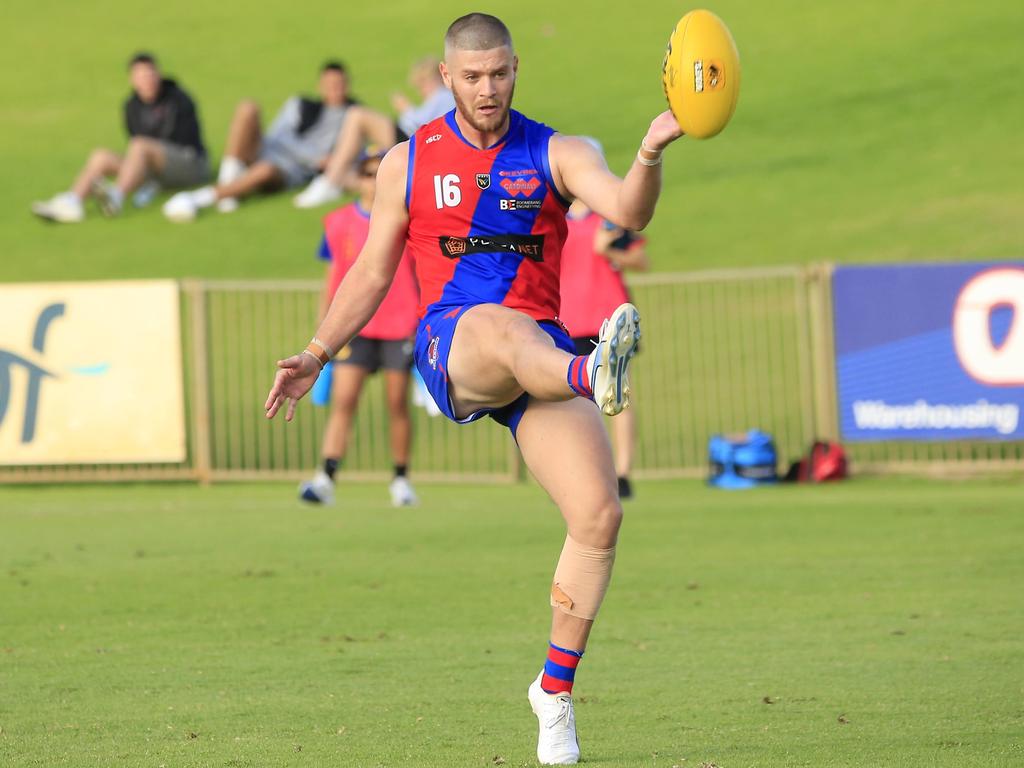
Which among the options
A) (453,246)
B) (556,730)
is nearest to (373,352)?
(453,246)

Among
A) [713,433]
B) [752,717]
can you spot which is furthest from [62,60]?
[752,717]

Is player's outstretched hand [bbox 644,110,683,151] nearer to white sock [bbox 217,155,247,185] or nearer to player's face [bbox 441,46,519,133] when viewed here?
player's face [bbox 441,46,519,133]

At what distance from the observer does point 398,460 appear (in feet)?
44.2

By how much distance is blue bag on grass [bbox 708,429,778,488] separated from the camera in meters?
14.9

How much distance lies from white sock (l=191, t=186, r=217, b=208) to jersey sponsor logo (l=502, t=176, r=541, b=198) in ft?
65.8

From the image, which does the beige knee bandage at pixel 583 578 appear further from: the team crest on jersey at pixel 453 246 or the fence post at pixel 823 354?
the fence post at pixel 823 354

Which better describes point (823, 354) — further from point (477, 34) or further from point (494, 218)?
point (477, 34)

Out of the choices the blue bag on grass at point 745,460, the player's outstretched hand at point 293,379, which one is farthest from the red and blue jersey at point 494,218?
the blue bag on grass at point 745,460

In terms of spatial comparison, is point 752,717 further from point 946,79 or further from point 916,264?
point 946,79

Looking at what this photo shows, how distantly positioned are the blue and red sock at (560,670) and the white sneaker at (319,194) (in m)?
18.5

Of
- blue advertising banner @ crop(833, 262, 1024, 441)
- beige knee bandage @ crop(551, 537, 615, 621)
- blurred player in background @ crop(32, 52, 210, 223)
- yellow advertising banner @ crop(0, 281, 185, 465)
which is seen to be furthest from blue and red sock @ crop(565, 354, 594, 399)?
blurred player in background @ crop(32, 52, 210, 223)

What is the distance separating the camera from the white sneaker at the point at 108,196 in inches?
973

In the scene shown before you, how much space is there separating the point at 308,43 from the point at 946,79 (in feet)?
41.6

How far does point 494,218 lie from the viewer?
19.1ft
